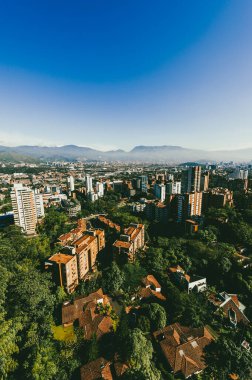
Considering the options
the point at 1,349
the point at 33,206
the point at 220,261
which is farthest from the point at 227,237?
the point at 33,206

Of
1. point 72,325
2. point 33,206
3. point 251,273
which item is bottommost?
point 72,325

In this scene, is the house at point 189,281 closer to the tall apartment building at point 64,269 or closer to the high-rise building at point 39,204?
the tall apartment building at point 64,269

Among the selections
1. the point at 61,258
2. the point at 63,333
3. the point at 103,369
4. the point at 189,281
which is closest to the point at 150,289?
the point at 189,281

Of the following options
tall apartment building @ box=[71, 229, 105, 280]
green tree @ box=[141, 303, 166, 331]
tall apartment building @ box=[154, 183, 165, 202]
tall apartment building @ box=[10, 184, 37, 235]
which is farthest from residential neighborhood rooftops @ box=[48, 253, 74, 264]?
tall apartment building @ box=[154, 183, 165, 202]

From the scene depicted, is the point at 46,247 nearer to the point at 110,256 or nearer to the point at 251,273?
the point at 110,256

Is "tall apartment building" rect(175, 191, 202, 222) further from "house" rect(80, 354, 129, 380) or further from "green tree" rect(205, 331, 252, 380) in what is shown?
"house" rect(80, 354, 129, 380)

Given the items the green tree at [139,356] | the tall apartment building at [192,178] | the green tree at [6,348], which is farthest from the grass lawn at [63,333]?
the tall apartment building at [192,178]
